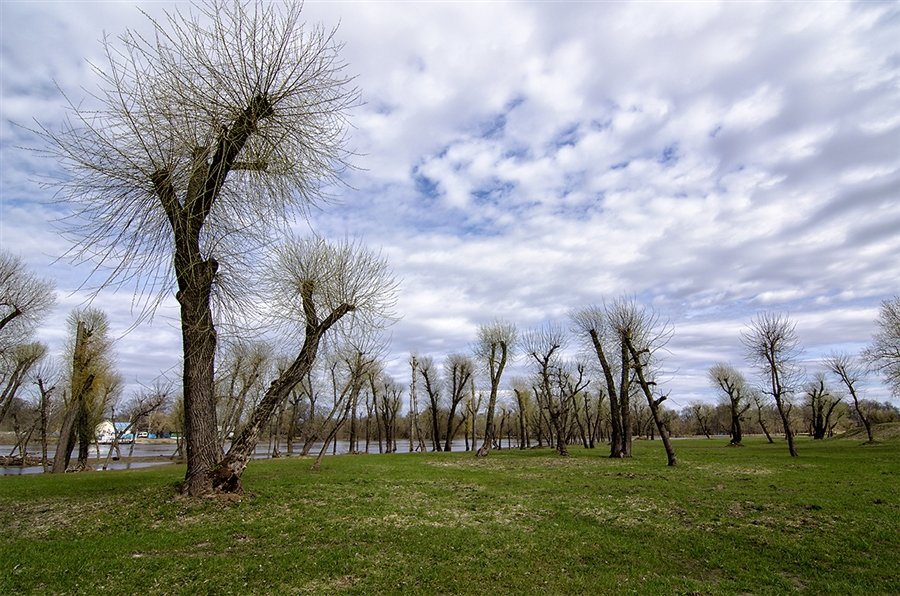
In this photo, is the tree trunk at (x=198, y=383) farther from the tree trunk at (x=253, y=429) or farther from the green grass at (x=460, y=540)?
the green grass at (x=460, y=540)

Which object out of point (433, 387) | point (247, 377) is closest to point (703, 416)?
point (433, 387)

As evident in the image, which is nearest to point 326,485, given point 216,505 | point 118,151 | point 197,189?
point 216,505

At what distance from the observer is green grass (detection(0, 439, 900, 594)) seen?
6602 mm

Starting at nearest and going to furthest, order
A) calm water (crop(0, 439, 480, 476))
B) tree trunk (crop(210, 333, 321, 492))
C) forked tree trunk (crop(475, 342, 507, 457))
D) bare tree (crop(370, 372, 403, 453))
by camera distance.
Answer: tree trunk (crop(210, 333, 321, 492)) < forked tree trunk (crop(475, 342, 507, 457)) < calm water (crop(0, 439, 480, 476)) < bare tree (crop(370, 372, 403, 453))

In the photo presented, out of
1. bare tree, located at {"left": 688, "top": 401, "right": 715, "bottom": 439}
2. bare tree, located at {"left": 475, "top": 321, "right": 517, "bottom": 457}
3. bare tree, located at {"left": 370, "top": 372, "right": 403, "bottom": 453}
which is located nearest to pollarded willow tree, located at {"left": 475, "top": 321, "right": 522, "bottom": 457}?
bare tree, located at {"left": 475, "top": 321, "right": 517, "bottom": 457}

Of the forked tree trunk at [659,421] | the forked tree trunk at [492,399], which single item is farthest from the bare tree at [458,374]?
the forked tree trunk at [659,421]

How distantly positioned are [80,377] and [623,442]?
3385 centimetres

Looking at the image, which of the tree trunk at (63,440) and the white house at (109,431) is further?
the white house at (109,431)

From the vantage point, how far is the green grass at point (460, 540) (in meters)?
6.60

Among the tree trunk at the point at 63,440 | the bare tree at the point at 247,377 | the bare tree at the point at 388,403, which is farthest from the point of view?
the bare tree at the point at 388,403

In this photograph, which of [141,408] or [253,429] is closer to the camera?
[253,429]

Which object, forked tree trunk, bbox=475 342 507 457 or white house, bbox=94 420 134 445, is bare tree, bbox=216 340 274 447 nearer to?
white house, bbox=94 420 134 445

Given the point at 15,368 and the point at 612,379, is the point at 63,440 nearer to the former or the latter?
the point at 15,368

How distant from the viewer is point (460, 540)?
29.2 ft
